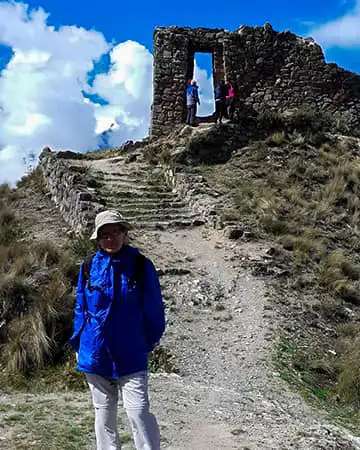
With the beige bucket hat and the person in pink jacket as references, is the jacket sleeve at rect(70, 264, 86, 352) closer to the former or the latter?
the beige bucket hat

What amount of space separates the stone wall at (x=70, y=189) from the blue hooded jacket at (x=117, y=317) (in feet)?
29.0

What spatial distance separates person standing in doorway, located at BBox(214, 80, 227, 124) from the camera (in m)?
19.0

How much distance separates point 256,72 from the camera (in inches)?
788

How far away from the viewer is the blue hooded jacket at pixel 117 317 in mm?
4285

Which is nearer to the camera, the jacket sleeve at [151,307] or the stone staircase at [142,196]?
the jacket sleeve at [151,307]

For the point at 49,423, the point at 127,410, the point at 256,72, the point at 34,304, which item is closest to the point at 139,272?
the point at 127,410

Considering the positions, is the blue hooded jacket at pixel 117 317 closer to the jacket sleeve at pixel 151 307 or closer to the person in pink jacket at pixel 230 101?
the jacket sleeve at pixel 151 307

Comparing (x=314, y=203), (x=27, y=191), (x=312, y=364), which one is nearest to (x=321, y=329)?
(x=312, y=364)

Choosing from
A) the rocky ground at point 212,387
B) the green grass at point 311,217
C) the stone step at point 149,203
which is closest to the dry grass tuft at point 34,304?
the rocky ground at point 212,387

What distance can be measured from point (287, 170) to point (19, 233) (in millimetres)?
7844

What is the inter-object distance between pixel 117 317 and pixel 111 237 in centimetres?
60

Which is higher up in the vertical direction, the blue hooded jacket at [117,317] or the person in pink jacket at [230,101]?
the person in pink jacket at [230,101]

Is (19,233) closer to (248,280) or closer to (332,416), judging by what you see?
(248,280)

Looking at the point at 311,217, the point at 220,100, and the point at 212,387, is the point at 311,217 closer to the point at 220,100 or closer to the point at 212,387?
the point at 220,100
